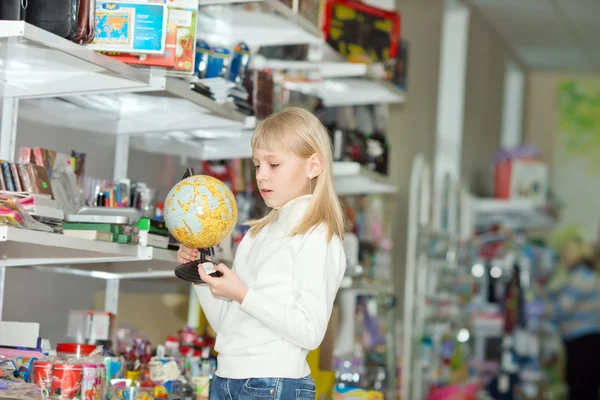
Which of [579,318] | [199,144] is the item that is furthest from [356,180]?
[579,318]

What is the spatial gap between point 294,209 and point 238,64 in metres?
0.90

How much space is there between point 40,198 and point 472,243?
511cm

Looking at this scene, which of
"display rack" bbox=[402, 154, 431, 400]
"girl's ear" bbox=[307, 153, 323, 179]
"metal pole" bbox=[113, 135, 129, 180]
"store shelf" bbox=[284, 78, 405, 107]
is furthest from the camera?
"display rack" bbox=[402, 154, 431, 400]

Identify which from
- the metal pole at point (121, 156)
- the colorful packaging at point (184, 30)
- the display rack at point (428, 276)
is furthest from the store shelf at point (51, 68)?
the display rack at point (428, 276)

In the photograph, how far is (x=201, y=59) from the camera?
293 centimetres

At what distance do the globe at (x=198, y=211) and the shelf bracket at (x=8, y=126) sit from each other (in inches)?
28.3

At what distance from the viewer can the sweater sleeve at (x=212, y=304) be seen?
7.84 ft

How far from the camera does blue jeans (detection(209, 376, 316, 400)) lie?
2182 millimetres

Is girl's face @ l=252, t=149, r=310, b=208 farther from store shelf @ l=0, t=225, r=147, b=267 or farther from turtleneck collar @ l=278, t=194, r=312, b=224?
store shelf @ l=0, t=225, r=147, b=267

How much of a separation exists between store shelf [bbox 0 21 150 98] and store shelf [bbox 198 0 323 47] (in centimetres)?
80

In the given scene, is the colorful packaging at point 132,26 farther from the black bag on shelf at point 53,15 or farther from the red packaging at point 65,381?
the red packaging at point 65,381

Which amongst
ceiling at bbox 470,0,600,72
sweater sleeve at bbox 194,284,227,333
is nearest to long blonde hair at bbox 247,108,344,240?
sweater sleeve at bbox 194,284,227,333

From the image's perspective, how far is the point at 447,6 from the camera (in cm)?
727

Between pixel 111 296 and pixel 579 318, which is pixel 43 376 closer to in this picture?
pixel 111 296
